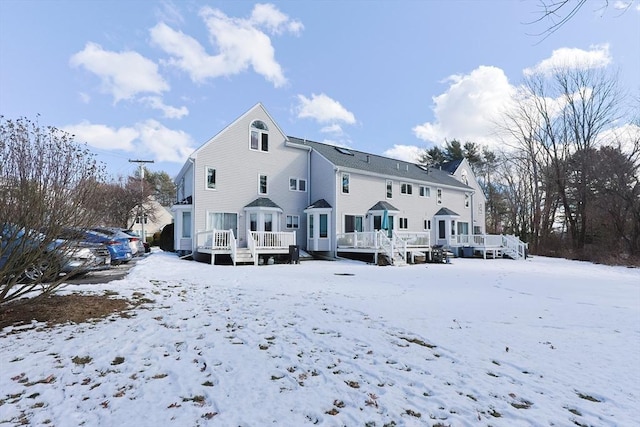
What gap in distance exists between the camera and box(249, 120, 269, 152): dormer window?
19.6 meters

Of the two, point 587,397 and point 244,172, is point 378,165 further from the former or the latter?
point 587,397

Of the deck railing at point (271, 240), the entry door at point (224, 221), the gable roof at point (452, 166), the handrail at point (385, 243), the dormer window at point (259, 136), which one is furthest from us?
the gable roof at point (452, 166)

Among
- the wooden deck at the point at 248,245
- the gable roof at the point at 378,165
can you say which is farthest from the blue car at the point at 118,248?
the gable roof at the point at 378,165

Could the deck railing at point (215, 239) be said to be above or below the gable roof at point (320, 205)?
below

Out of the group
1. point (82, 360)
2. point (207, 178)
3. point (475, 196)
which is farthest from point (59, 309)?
point (475, 196)

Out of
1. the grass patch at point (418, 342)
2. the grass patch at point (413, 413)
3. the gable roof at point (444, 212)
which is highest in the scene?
the gable roof at point (444, 212)

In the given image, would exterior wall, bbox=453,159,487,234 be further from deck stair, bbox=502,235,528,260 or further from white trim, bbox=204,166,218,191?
white trim, bbox=204,166,218,191

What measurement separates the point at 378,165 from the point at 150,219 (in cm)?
2751

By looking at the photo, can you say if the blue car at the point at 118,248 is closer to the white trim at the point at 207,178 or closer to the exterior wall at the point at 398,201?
the white trim at the point at 207,178

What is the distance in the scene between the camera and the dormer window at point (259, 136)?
19.6m

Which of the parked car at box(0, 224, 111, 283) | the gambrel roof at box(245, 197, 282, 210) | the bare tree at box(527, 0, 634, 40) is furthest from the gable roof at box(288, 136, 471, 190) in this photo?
the bare tree at box(527, 0, 634, 40)

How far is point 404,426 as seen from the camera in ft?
8.73

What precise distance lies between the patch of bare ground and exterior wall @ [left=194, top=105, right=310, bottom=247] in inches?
438

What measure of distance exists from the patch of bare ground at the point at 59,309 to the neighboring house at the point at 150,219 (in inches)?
1095
